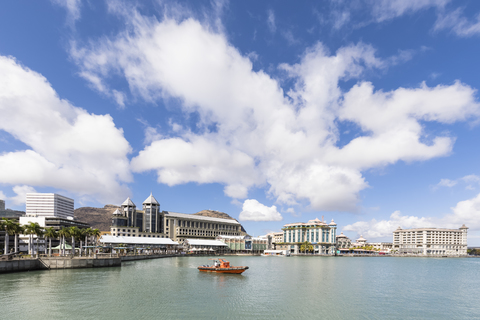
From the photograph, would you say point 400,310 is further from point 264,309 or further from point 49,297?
point 49,297

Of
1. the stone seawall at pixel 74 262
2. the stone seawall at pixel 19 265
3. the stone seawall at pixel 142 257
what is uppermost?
the stone seawall at pixel 19 265

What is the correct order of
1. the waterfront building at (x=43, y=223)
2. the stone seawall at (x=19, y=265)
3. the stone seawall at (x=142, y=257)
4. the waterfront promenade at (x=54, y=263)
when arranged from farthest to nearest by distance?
the waterfront building at (x=43, y=223) < the stone seawall at (x=142, y=257) < the waterfront promenade at (x=54, y=263) < the stone seawall at (x=19, y=265)

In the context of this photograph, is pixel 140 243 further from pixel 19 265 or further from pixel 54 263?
pixel 19 265

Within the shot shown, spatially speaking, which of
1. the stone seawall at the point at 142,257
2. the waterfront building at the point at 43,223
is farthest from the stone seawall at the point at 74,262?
the waterfront building at the point at 43,223

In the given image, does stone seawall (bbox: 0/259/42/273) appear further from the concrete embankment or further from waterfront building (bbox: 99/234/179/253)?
waterfront building (bbox: 99/234/179/253)

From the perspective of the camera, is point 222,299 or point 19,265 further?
point 19,265

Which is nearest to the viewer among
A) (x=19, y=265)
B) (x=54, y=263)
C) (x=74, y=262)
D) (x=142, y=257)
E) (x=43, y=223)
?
(x=19, y=265)

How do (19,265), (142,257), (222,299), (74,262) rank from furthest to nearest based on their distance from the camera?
(142,257), (74,262), (19,265), (222,299)

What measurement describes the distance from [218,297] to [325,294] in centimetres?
1828

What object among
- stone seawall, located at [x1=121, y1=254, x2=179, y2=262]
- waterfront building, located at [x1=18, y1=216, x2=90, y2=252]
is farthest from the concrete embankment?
waterfront building, located at [x1=18, y1=216, x2=90, y2=252]

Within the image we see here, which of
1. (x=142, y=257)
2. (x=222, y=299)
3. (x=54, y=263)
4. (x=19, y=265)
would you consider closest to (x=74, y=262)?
(x=54, y=263)

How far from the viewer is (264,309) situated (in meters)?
41.1

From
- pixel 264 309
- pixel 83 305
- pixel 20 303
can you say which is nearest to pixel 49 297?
pixel 20 303

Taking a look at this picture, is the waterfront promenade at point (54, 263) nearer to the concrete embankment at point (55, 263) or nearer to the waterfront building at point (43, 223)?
the concrete embankment at point (55, 263)
